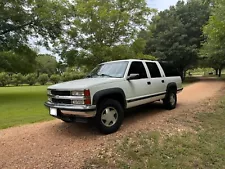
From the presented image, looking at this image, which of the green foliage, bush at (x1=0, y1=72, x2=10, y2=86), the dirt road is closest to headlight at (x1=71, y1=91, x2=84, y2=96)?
the dirt road

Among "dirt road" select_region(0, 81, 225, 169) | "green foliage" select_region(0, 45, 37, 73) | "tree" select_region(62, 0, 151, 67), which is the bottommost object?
"dirt road" select_region(0, 81, 225, 169)

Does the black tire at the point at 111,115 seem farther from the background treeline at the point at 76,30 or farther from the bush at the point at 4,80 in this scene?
the bush at the point at 4,80

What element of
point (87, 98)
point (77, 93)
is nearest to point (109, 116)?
point (87, 98)

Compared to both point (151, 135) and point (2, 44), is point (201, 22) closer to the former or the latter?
point (2, 44)

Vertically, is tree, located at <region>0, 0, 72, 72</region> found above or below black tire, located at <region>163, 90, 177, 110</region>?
above

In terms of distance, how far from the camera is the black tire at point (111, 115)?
5109 millimetres

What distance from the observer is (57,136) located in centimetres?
552

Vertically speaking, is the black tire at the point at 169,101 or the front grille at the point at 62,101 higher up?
the front grille at the point at 62,101

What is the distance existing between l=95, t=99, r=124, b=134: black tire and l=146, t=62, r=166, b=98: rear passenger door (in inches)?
74.8

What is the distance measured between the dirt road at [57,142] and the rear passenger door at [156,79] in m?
0.85

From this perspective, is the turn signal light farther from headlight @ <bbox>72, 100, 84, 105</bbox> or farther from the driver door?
the driver door

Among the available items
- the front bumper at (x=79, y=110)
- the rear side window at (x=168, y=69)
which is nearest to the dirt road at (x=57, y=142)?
the front bumper at (x=79, y=110)

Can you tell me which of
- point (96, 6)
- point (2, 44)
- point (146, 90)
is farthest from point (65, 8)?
point (146, 90)

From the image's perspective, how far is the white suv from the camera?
16.1 feet
